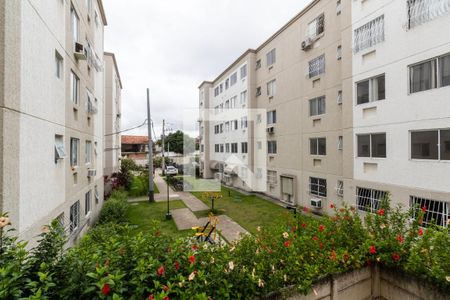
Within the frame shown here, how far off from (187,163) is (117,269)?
119 ft

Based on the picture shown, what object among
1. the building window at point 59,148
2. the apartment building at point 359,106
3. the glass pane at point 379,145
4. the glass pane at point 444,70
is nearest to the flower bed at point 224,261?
the apartment building at point 359,106

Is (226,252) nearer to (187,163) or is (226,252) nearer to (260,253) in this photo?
(260,253)

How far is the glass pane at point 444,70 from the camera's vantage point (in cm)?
776

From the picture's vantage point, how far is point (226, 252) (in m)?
3.37

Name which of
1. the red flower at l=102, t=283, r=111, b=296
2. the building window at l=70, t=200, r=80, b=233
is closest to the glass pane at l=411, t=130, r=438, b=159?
the red flower at l=102, t=283, r=111, b=296

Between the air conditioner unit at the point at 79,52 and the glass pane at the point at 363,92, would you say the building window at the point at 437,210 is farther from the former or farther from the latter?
the air conditioner unit at the point at 79,52

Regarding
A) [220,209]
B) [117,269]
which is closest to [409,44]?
[117,269]

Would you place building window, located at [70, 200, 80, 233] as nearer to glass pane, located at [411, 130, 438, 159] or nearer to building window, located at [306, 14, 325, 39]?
glass pane, located at [411, 130, 438, 159]

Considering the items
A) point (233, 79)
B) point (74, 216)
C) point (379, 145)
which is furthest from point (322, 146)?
point (233, 79)

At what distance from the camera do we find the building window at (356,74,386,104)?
10.0m

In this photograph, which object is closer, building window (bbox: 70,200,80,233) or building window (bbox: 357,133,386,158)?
building window (bbox: 70,200,80,233)

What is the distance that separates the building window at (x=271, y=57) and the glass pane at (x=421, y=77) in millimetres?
11444

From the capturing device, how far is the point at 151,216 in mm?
14328

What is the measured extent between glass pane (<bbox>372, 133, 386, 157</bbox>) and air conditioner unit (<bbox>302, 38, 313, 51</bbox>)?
7.82 meters
